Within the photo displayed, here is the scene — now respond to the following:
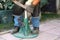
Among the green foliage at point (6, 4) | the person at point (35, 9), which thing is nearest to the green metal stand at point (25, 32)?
the person at point (35, 9)

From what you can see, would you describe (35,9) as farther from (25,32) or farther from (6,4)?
(6,4)

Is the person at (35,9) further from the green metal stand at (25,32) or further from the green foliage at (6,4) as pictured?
the green foliage at (6,4)

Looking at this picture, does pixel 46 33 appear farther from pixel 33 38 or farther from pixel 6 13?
pixel 6 13

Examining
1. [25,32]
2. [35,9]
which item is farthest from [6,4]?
[25,32]

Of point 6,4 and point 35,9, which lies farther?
point 6,4

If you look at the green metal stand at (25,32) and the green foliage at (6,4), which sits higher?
the green foliage at (6,4)

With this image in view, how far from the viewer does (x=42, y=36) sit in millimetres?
3010

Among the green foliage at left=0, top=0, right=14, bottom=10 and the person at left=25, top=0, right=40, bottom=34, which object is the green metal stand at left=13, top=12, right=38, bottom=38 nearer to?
the person at left=25, top=0, right=40, bottom=34

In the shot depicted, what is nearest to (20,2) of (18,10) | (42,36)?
(18,10)

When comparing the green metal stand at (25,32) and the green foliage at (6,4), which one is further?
the green foliage at (6,4)

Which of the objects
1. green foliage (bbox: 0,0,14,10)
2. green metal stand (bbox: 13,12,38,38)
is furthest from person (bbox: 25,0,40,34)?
green foliage (bbox: 0,0,14,10)

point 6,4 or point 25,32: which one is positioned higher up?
point 6,4

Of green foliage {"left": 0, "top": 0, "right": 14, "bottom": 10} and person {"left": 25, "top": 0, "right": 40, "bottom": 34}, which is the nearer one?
person {"left": 25, "top": 0, "right": 40, "bottom": 34}

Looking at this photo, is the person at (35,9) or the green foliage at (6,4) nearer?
the person at (35,9)
